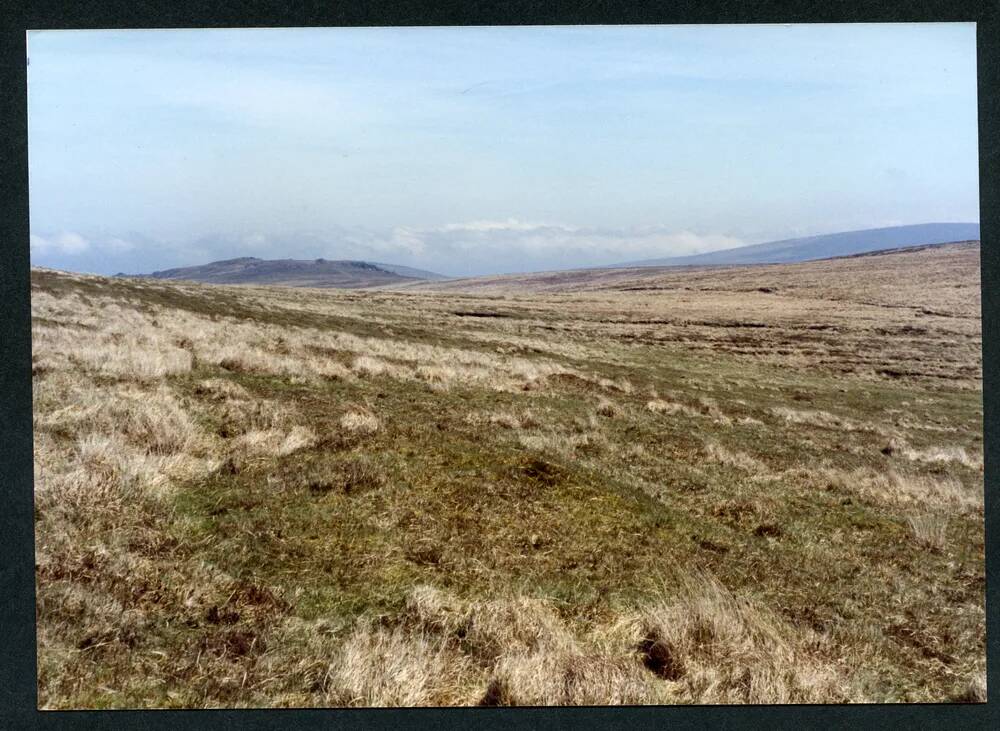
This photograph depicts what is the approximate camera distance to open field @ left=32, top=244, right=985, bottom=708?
482 centimetres

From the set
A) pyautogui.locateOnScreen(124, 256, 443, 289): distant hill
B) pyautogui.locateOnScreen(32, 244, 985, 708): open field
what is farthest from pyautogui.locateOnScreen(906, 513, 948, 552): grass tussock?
pyautogui.locateOnScreen(124, 256, 443, 289): distant hill

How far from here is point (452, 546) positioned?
18.9ft

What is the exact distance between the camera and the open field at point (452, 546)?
4.82 meters

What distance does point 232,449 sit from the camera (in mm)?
6645

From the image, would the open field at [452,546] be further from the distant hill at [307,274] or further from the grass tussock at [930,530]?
the distant hill at [307,274]

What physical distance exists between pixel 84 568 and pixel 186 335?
700cm

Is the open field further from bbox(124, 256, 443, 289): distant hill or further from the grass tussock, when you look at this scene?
bbox(124, 256, 443, 289): distant hill

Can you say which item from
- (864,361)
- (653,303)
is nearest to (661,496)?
(864,361)

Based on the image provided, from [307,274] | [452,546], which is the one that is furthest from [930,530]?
[307,274]

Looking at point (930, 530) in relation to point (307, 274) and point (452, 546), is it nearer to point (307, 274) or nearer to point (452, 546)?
point (452, 546)

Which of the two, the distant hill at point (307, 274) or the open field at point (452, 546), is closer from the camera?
the open field at point (452, 546)

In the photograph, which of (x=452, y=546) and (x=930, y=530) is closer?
(x=452, y=546)

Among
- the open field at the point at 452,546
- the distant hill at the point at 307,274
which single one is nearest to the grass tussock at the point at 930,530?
the open field at the point at 452,546

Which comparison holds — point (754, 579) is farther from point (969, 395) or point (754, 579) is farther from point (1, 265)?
point (969, 395)
